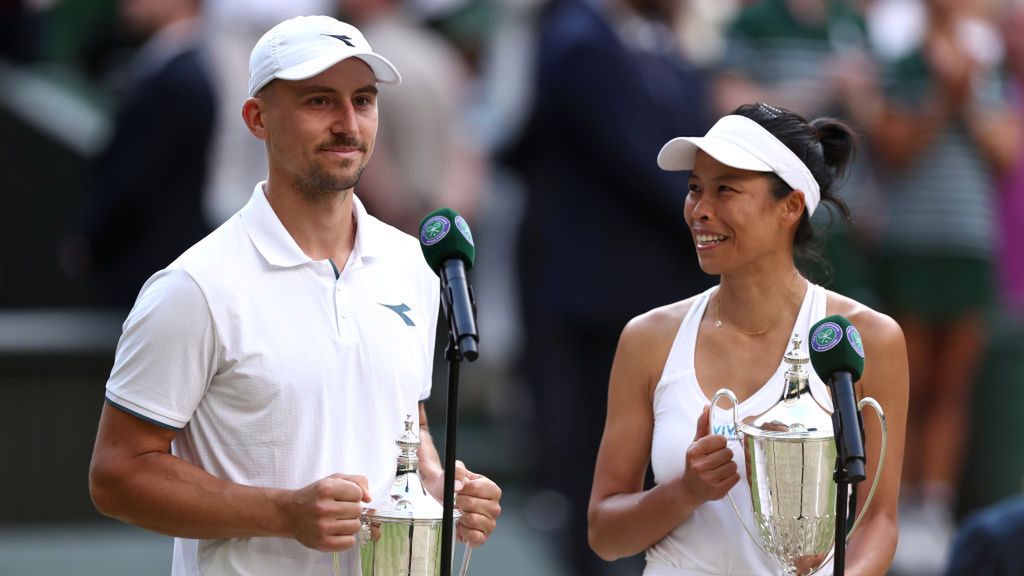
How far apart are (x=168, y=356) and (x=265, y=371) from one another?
175 mm

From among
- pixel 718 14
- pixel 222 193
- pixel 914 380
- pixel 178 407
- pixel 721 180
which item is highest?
pixel 718 14

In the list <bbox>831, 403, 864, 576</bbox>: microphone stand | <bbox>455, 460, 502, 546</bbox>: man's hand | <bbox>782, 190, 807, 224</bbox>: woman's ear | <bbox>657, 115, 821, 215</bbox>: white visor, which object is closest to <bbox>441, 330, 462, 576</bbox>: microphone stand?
<bbox>455, 460, 502, 546</bbox>: man's hand

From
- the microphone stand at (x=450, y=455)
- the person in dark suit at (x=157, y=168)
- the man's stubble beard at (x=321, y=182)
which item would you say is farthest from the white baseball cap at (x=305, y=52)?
the person in dark suit at (x=157, y=168)

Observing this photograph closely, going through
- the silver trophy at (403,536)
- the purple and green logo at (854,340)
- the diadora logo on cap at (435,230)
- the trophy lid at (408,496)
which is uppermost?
the diadora logo on cap at (435,230)

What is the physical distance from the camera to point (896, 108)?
26.6ft

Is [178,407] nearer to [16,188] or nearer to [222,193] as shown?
[222,193]

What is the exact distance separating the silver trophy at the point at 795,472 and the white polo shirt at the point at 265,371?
650 mm

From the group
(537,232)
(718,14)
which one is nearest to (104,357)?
(537,232)

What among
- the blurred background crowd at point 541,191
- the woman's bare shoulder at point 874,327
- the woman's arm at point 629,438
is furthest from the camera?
the blurred background crowd at point 541,191

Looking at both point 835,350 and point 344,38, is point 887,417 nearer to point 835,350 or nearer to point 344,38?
point 835,350

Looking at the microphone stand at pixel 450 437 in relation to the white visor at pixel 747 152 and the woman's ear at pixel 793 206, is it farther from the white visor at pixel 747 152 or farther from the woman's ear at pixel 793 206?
the woman's ear at pixel 793 206

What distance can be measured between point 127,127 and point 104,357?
4.13ft

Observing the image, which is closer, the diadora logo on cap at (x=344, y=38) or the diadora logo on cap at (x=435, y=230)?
the diadora logo on cap at (x=435, y=230)

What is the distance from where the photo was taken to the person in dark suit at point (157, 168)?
716 centimetres
